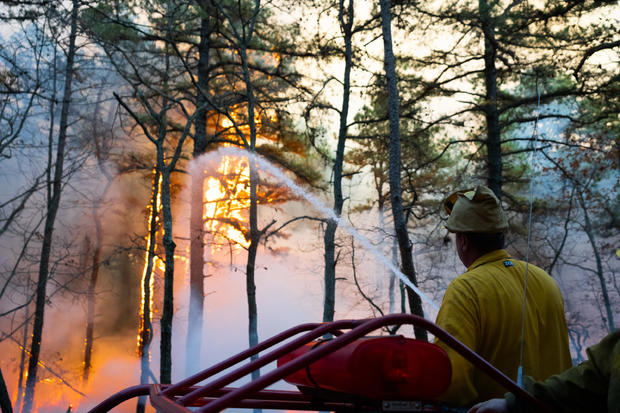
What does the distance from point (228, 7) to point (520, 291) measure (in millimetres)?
17470

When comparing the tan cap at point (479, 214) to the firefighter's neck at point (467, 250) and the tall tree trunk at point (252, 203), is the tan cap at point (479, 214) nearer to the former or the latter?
the firefighter's neck at point (467, 250)

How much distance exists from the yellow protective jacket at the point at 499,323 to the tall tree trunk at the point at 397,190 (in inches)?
188

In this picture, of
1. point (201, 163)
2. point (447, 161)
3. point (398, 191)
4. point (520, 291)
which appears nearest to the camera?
point (520, 291)

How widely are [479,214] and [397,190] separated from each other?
5781 millimetres

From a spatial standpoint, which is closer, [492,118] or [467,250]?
[467,250]

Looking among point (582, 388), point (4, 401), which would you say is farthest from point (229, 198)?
point (582, 388)

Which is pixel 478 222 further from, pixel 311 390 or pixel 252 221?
pixel 252 221

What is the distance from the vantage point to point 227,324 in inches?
1178

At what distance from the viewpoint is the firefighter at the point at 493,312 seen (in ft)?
7.35

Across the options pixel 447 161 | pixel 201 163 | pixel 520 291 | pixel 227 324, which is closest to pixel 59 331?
pixel 227 324

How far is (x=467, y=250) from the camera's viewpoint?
275cm

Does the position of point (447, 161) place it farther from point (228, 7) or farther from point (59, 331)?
point (59, 331)

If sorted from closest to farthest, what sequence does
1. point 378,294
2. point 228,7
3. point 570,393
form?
1. point 570,393
2. point 228,7
3. point 378,294

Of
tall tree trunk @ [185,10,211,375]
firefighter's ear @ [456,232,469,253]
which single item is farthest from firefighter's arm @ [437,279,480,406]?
tall tree trunk @ [185,10,211,375]
